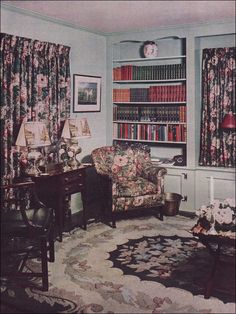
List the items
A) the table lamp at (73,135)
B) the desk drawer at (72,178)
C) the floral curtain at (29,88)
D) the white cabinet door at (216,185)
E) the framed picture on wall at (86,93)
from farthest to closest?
1. the framed picture on wall at (86,93)
2. the white cabinet door at (216,185)
3. the table lamp at (73,135)
4. the desk drawer at (72,178)
5. the floral curtain at (29,88)

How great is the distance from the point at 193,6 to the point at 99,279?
3.03m

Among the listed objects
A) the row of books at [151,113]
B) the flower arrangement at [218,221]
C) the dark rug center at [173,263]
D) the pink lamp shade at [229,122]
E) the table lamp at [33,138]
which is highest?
the row of books at [151,113]

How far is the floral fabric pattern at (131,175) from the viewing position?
16.7 ft

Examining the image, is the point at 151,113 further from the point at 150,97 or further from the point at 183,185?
the point at 183,185

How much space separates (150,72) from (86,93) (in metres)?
0.97

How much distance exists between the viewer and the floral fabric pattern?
5.08 m

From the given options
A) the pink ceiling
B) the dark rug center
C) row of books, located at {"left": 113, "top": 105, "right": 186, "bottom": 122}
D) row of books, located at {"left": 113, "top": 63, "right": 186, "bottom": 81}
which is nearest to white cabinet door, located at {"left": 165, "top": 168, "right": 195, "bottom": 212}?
row of books, located at {"left": 113, "top": 105, "right": 186, "bottom": 122}

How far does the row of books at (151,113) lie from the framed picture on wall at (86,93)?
339 millimetres

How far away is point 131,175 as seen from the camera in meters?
5.59

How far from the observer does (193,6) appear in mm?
4535

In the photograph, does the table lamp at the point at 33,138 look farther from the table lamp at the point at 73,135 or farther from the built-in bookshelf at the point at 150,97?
the built-in bookshelf at the point at 150,97

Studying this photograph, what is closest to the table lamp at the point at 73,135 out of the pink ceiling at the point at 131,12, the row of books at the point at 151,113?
the row of books at the point at 151,113

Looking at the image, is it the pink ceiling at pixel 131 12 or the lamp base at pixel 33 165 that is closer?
the pink ceiling at pixel 131 12

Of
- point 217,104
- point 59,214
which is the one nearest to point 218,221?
point 59,214
